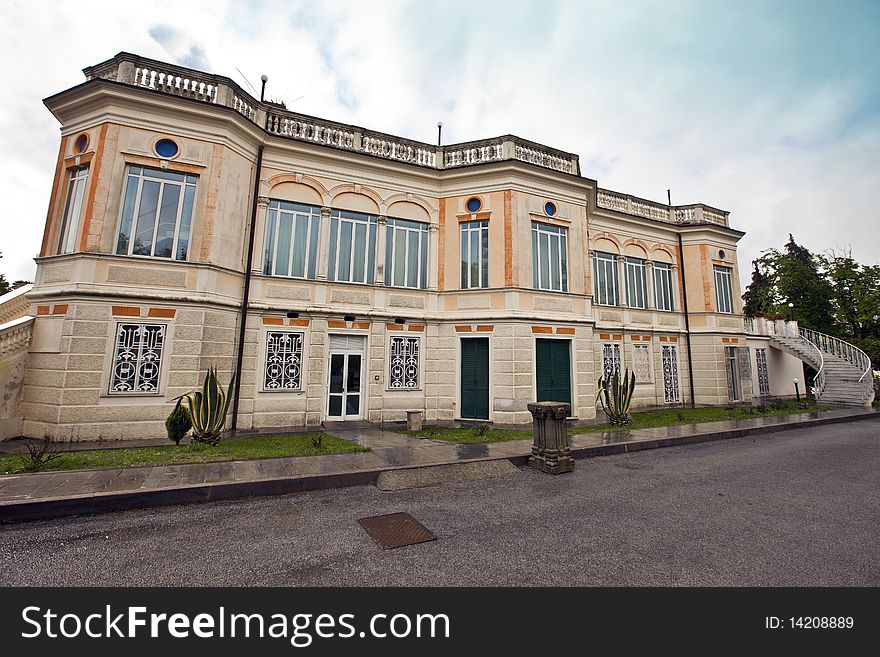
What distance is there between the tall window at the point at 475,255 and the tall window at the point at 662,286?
1069cm

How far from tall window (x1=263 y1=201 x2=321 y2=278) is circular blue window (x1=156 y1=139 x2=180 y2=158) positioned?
281 cm

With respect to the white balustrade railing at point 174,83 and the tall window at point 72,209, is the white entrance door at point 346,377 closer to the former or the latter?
the tall window at point 72,209

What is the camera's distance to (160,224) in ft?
34.7

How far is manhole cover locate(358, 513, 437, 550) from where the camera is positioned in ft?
14.2

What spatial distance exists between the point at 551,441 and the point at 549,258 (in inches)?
328

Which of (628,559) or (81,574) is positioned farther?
(628,559)

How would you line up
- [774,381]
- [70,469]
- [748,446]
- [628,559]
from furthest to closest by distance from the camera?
[774,381]
[748,446]
[70,469]
[628,559]

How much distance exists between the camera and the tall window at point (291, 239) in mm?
12406

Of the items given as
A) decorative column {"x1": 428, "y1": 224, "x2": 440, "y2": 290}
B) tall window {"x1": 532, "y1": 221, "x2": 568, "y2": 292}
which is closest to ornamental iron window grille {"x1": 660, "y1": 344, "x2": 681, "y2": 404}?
tall window {"x1": 532, "y1": 221, "x2": 568, "y2": 292}

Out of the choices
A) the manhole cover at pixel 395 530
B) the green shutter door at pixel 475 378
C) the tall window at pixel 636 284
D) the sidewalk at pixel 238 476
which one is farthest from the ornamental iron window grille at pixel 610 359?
the manhole cover at pixel 395 530
